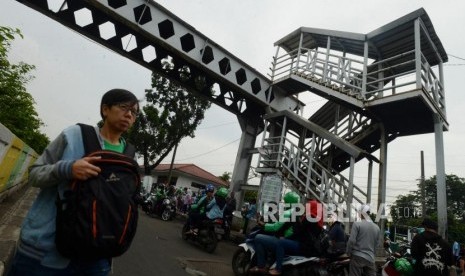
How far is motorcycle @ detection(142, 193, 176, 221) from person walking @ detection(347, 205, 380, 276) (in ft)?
27.9

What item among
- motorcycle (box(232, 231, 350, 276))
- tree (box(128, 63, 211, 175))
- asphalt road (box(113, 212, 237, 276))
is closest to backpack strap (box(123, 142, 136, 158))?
asphalt road (box(113, 212, 237, 276))

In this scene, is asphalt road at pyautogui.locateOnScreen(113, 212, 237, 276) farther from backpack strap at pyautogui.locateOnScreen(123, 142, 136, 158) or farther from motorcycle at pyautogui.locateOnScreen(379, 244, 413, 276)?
backpack strap at pyautogui.locateOnScreen(123, 142, 136, 158)

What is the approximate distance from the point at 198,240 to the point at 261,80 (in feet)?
23.1

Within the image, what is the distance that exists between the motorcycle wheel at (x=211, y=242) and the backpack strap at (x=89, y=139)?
6.32 metres

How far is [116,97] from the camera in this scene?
1.75 meters

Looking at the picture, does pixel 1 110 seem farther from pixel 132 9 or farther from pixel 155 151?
pixel 155 151

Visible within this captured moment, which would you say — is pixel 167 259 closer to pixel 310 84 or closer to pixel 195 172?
pixel 310 84

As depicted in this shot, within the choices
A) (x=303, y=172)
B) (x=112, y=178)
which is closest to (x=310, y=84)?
(x=303, y=172)

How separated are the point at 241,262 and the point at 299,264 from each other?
1407 millimetres

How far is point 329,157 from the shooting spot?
451 inches

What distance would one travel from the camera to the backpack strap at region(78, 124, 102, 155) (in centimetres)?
158

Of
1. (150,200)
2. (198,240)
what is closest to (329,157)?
(198,240)

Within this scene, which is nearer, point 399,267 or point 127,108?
point 127,108

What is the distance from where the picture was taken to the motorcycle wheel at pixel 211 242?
7.46 metres
